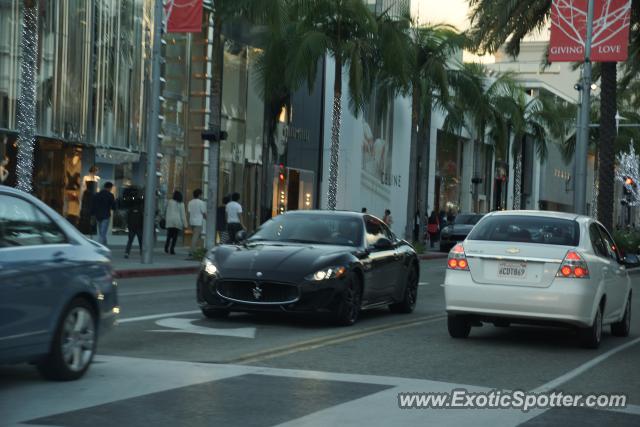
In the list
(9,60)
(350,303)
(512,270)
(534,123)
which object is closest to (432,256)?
(9,60)

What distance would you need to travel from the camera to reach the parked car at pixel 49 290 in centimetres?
823

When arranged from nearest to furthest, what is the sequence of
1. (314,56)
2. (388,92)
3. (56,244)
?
(56,244) → (314,56) → (388,92)

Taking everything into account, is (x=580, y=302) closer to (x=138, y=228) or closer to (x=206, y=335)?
(x=206, y=335)

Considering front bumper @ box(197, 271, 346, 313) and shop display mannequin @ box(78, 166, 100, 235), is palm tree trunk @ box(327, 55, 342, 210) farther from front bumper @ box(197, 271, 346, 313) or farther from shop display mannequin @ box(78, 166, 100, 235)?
front bumper @ box(197, 271, 346, 313)

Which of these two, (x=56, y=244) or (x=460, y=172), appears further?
(x=460, y=172)

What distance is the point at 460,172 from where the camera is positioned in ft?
244

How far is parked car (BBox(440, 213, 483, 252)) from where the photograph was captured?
45688 mm

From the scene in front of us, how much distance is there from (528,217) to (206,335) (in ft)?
13.3

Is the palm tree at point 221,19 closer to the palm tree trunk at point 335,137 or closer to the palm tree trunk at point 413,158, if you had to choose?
the palm tree trunk at point 335,137

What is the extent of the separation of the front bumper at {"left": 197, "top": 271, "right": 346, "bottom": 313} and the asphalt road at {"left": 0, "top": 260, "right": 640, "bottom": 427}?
0.25 meters

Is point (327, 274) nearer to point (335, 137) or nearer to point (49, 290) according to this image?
point (49, 290)

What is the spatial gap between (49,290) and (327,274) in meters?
5.77

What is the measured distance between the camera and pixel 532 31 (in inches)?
1446

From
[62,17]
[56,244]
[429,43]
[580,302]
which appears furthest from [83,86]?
[56,244]
